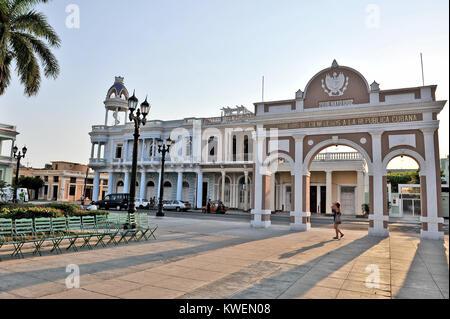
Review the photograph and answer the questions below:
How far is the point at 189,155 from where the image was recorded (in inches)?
1469

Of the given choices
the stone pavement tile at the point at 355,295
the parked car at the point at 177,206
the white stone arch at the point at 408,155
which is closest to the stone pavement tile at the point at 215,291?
the stone pavement tile at the point at 355,295

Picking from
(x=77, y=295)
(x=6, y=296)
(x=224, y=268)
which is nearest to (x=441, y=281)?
(x=224, y=268)

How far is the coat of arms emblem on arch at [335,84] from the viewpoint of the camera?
16688 mm

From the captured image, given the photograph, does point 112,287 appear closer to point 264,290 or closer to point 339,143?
point 264,290

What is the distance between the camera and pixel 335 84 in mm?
16875

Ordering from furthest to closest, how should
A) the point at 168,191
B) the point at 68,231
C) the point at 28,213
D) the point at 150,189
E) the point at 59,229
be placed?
the point at 150,189, the point at 168,191, the point at 28,213, the point at 68,231, the point at 59,229

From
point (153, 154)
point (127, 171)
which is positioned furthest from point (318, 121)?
point (127, 171)

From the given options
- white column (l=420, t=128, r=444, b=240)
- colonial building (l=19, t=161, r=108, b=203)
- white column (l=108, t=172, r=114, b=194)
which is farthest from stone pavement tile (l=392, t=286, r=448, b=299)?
colonial building (l=19, t=161, r=108, b=203)

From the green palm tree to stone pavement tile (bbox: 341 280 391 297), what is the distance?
683 inches

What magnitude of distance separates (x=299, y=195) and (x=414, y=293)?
11.9m

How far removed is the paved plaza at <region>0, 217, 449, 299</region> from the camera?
5191mm

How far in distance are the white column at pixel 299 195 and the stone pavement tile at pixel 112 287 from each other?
41.1 feet

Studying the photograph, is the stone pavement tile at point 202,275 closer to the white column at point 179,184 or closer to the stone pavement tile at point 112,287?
the stone pavement tile at point 112,287

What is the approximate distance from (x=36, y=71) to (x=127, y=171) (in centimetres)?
2443
